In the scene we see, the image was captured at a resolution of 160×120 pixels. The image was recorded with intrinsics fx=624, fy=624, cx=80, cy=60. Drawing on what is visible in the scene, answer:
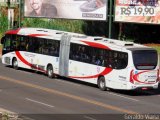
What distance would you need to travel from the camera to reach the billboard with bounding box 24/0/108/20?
4816 centimetres

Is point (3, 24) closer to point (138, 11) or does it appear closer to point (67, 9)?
point (67, 9)

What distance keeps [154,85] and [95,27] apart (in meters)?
23.2

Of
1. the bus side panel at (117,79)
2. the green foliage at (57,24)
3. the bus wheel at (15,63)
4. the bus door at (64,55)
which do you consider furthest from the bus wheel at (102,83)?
the green foliage at (57,24)

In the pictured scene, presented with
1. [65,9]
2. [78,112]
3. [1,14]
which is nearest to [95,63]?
[78,112]

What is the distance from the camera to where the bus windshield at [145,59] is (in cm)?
3073

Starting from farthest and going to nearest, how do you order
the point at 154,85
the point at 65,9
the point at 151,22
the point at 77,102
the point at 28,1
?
the point at 28,1 < the point at 65,9 < the point at 151,22 < the point at 154,85 < the point at 77,102

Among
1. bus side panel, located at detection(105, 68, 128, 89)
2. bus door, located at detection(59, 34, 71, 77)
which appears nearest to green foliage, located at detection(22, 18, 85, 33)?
bus door, located at detection(59, 34, 71, 77)

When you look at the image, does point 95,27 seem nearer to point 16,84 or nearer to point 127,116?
point 16,84

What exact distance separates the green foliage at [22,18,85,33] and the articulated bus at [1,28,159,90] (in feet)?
47.0

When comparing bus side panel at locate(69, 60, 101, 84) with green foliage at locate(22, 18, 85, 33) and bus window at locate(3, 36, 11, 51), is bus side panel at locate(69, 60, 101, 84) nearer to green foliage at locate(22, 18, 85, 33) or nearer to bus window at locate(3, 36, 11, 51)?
bus window at locate(3, 36, 11, 51)

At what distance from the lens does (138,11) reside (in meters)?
45.8

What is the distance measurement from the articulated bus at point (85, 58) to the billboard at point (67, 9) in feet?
30.5

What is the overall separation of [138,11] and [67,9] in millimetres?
7702

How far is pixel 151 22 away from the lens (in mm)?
45094
